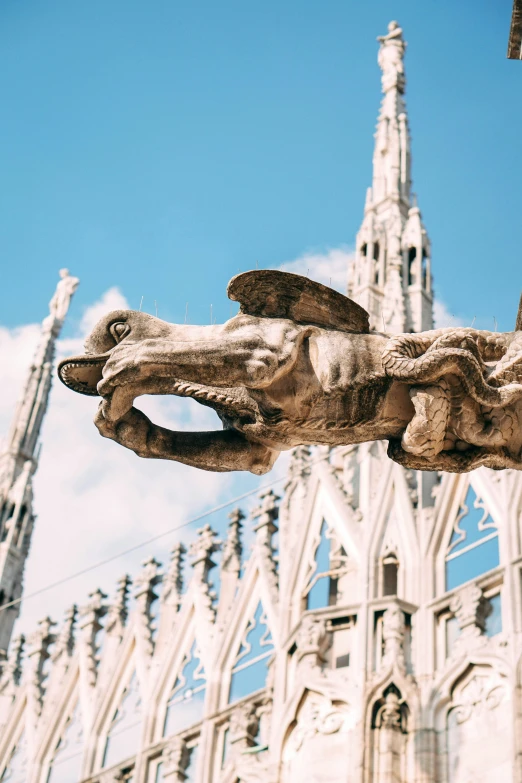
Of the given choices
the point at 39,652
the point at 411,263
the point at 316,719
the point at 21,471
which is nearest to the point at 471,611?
the point at 316,719

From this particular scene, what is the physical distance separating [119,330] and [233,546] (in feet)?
36.7

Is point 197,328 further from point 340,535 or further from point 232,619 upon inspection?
point 232,619

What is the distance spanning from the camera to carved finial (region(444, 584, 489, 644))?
12.1 meters

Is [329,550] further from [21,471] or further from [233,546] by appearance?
[21,471]

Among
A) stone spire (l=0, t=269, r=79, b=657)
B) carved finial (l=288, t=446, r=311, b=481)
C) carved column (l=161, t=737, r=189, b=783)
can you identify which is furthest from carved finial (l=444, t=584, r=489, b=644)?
stone spire (l=0, t=269, r=79, b=657)

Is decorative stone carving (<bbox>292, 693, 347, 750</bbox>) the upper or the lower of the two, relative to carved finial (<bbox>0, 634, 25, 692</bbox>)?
lower

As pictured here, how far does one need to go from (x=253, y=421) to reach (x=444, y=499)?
27.8 ft

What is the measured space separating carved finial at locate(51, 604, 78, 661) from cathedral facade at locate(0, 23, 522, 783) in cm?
3

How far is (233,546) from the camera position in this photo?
1590 cm

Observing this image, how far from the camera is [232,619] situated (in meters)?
14.9

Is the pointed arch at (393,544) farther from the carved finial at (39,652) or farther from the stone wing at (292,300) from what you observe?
the stone wing at (292,300)

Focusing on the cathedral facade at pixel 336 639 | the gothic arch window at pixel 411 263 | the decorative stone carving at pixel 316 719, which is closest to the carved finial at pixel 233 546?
the cathedral facade at pixel 336 639

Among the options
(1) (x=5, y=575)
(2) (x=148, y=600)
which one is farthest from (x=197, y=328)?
(1) (x=5, y=575)

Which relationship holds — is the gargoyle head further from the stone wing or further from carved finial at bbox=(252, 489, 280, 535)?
carved finial at bbox=(252, 489, 280, 535)
